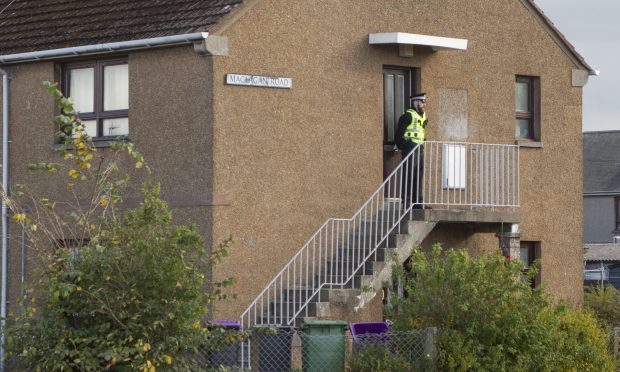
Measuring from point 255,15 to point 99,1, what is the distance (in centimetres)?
277

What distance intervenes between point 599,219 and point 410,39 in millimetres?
44316

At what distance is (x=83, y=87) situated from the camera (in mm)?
19844

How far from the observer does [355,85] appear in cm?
1970

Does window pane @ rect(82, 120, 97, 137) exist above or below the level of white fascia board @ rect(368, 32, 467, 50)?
below

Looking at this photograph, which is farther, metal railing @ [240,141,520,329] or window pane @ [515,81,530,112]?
window pane @ [515,81,530,112]

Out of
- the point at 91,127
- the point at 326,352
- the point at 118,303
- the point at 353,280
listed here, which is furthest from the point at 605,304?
the point at 118,303

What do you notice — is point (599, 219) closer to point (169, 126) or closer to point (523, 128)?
point (523, 128)

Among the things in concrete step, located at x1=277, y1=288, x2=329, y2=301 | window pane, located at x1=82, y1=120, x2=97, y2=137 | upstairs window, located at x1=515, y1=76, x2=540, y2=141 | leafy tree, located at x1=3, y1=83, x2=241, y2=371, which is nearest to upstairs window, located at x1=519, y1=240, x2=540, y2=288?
upstairs window, located at x1=515, y1=76, x2=540, y2=141

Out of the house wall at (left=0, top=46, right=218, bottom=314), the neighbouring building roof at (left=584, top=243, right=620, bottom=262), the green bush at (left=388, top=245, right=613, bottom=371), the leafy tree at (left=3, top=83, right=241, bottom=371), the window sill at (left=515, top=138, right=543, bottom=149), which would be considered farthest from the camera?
the neighbouring building roof at (left=584, top=243, right=620, bottom=262)

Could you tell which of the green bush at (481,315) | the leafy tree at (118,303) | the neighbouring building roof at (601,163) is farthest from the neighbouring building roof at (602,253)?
the leafy tree at (118,303)

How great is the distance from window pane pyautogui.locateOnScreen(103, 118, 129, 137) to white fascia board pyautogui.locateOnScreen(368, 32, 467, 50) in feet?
12.4

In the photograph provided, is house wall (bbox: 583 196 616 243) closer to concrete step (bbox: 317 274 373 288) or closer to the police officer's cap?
the police officer's cap

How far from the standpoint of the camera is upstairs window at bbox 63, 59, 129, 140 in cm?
1934

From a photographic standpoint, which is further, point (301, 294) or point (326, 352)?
point (301, 294)
